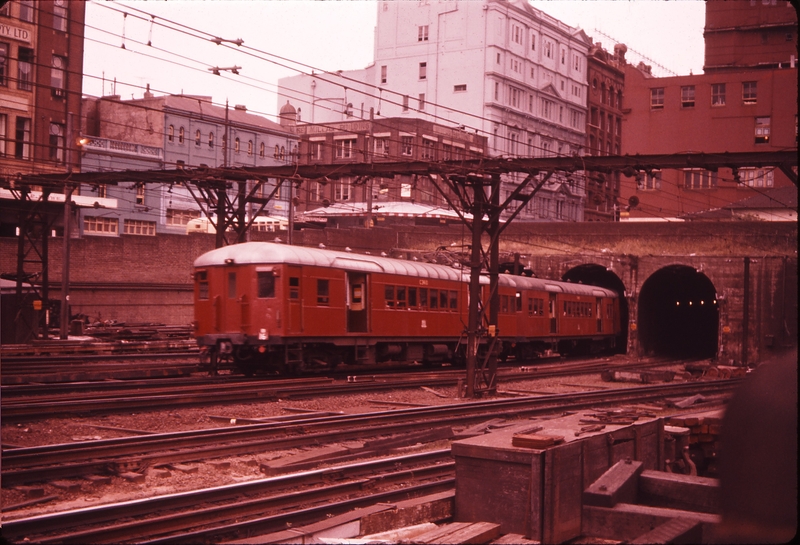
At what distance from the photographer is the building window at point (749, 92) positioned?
142 ft

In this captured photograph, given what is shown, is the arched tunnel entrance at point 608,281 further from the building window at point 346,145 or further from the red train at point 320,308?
the building window at point 346,145

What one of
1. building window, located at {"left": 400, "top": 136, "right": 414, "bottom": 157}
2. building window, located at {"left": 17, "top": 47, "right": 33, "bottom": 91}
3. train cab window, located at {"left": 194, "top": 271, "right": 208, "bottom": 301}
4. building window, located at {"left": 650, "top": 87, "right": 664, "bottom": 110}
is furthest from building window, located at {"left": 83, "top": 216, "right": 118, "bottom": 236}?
building window, located at {"left": 650, "top": 87, "right": 664, "bottom": 110}

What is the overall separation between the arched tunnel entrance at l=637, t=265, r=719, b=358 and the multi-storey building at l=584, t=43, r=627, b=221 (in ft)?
129

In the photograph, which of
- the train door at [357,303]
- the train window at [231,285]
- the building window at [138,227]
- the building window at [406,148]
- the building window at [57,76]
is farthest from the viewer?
the building window at [406,148]

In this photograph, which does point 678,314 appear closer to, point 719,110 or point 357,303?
point 719,110

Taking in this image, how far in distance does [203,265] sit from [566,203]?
234 feet

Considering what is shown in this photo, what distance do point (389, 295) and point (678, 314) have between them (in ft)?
108

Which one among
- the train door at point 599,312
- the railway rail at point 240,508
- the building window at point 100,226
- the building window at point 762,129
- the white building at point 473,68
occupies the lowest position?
the railway rail at point 240,508

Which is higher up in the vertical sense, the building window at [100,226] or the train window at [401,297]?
the building window at [100,226]

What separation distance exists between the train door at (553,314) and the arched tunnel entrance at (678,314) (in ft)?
23.0

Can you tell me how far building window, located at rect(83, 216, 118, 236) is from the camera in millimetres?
54969

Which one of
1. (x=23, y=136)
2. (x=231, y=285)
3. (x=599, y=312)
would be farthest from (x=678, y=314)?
(x=23, y=136)

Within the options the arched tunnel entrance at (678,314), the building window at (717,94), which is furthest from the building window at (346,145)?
the building window at (717,94)

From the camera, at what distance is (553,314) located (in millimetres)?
37156
